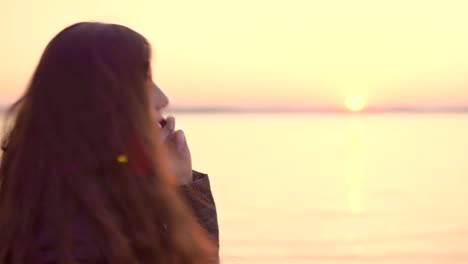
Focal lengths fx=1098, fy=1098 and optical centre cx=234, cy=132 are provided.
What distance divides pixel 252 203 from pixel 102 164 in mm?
20525

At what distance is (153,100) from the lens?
90.8 inches

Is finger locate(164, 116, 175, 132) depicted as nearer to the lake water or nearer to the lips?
the lips

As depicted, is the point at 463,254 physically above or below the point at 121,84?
above

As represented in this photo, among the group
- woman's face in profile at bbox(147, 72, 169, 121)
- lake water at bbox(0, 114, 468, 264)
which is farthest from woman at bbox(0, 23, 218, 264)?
lake water at bbox(0, 114, 468, 264)

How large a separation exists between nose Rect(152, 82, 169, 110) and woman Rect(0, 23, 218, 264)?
0.07ft

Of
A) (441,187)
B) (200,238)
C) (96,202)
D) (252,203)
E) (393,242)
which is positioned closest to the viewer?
(96,202)

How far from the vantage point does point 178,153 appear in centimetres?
249

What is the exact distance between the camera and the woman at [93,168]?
6.88ft

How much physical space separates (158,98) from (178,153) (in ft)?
0.60

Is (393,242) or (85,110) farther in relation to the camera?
(393,242)

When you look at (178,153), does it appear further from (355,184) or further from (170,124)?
(355,184)

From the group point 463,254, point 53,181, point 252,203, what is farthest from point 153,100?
point 252,203

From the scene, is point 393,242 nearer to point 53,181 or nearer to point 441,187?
point 441,187

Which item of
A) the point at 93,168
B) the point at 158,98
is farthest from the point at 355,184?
the point at 93,168
